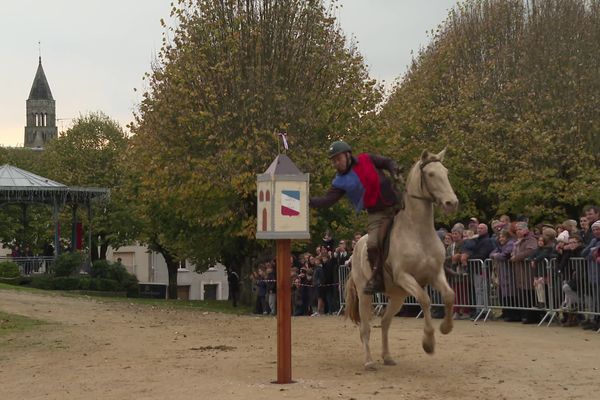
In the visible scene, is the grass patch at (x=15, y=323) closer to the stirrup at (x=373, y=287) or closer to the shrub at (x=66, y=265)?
the stirrup at (x=373, y=287)

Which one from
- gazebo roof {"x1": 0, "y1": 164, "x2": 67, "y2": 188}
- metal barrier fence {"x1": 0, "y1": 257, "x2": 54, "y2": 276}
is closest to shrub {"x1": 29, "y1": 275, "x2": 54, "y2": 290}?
gazebo roof {"x1": 0, "y1": 164, "x2": 67, "y2": 188}

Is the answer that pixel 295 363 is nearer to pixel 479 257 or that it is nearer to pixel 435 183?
pixel 435 183

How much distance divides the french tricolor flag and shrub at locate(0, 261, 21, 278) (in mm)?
35851

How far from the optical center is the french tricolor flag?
1156 cm

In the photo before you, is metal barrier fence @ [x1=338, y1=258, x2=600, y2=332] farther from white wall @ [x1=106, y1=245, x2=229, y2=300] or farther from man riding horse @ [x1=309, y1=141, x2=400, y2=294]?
white wall @ [x1=106, y1=245, x2=229, y2=300]

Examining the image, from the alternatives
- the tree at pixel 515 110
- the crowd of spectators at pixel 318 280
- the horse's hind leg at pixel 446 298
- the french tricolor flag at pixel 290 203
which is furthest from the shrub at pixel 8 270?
the french tricolor flag at pixel 290 203

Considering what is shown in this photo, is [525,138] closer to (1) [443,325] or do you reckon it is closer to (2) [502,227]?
(2) [502,227]

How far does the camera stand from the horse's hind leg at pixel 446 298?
40.3 ft

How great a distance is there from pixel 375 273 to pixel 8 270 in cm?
3488

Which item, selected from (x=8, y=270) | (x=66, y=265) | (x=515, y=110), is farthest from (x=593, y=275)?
(x=8, y=270)

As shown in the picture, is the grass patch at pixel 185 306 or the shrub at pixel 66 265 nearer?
the grass patch at pixel 185 306

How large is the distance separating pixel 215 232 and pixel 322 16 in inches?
350

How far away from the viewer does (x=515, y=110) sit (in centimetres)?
4250

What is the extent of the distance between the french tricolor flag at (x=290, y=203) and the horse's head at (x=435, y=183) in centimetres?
188
